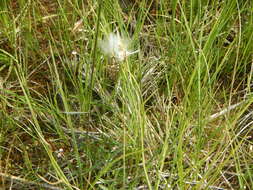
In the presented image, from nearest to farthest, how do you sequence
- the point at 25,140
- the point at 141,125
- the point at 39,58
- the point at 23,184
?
1. the point at 141,125
2. the point at 23,184
3. the point at 25,140
4. the point at 39,58

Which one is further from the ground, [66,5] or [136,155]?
[66,5]

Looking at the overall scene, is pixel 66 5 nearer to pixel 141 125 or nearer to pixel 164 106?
pixel 164 106

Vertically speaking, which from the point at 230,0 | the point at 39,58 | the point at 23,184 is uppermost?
the point at 230,0

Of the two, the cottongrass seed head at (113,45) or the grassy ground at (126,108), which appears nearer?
the grassy ground at (126,108)

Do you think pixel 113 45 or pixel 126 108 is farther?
pixel 113 45

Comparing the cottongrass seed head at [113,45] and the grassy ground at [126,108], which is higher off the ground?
the cottongrass seed head at [113,45]

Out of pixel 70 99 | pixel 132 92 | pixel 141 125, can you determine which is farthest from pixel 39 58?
pixel 141 125

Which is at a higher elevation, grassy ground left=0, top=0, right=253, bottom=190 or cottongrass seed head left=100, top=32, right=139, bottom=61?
cottongrass seed head left=100, top=32, right=139, bottom=61

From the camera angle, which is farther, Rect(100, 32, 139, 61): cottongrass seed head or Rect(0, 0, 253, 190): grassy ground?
Rect(100, 32, 139, 61): cottongrass seed head
